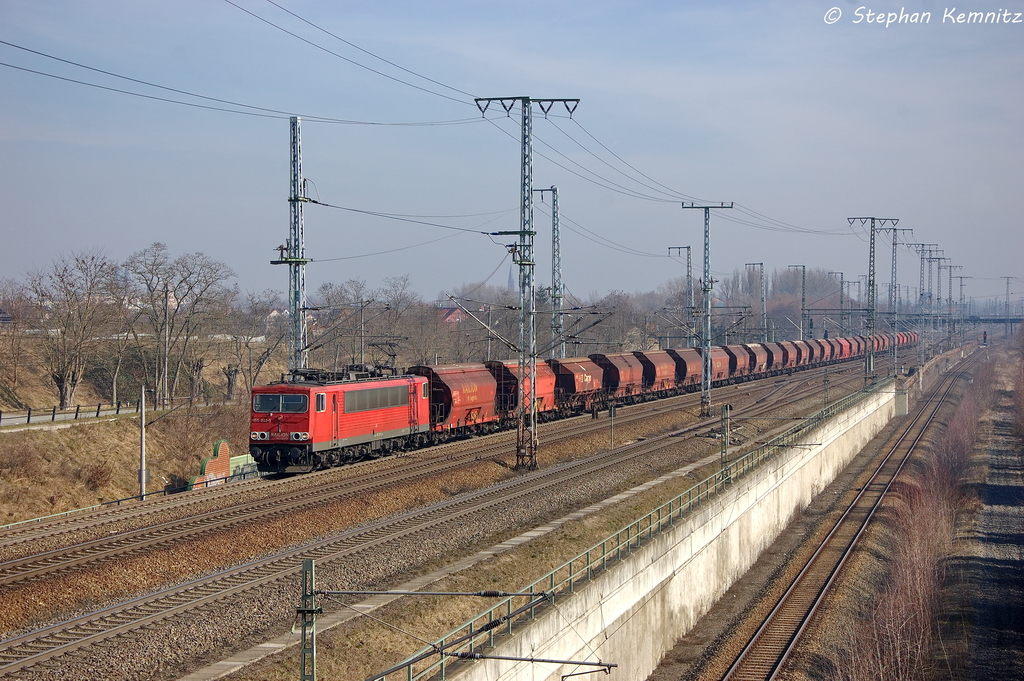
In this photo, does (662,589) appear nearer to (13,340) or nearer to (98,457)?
(98,457)

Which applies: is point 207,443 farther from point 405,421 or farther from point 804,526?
point 804,526

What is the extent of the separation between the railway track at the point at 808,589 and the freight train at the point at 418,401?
15.3 metres

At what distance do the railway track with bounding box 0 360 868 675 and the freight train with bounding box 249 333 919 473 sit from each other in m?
5.82

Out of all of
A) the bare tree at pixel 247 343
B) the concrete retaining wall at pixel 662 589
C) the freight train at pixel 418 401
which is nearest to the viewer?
the concrete retaining wall at pixel 662 589

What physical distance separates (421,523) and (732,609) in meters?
10.8

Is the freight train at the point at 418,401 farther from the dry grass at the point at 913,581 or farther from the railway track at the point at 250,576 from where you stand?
the dry grass at the point at 913,581

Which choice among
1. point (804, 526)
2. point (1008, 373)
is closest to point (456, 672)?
point (804, 526)

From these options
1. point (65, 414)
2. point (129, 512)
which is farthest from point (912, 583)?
point (65, 414)

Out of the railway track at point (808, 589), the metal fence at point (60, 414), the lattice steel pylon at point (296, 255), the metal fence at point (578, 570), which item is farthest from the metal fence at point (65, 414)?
the railway track at point (808, 589)

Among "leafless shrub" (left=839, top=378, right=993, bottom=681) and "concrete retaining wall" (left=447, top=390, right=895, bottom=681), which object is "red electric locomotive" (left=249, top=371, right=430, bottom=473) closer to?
"concrete retaining wall" (left=447, top=390, right=895, bottom=681)

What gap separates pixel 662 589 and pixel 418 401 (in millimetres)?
15764

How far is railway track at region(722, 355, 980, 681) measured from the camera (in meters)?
22.4

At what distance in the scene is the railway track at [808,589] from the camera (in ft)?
73.6

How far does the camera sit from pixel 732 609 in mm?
27953
